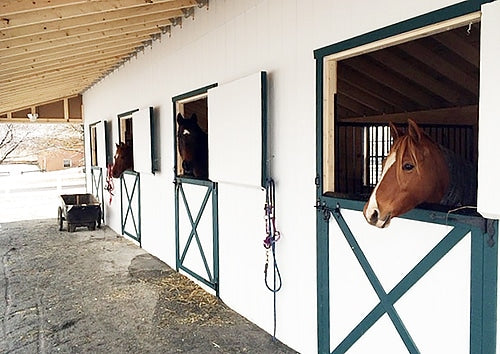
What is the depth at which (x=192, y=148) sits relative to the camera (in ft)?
15.9

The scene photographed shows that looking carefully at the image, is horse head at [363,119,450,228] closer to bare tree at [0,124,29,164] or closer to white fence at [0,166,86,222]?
white fence at [0,166,86,222]

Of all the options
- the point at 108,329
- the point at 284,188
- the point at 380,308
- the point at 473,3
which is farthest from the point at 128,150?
the point at 473,3

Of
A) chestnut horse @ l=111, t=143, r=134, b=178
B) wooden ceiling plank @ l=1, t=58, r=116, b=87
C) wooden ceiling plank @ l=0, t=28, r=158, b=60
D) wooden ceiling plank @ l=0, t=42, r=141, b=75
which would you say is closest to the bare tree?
Answer: wooden ceiling plank @ l=1, t=58, r=116, b=87

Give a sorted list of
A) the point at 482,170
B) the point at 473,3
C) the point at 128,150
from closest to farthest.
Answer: the point at 482,170
the point at 473,3
the point at 128,150

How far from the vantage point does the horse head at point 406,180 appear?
199 cm

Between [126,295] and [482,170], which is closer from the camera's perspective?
[482,170]

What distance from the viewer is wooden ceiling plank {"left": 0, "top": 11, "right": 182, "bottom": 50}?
4.11 metres

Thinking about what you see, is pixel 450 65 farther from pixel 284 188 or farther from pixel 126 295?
pixel 126 295

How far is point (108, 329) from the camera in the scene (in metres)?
3.52

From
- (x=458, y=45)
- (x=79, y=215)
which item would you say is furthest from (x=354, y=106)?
(x=79, y=215)

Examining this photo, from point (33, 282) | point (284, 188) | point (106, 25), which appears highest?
point (106, 25)

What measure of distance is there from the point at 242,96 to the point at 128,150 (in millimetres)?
4245

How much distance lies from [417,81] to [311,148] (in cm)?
180

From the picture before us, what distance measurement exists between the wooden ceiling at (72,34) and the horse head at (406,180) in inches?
97.8
